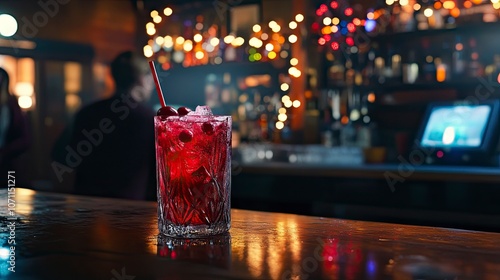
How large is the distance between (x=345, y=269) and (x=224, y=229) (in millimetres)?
317

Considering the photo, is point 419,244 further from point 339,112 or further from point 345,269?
point 339,112

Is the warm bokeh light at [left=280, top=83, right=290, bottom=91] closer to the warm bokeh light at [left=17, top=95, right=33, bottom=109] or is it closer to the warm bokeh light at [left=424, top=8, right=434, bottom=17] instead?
the warm bokeh light at [left=424, top=8, right=434, bottom=17]

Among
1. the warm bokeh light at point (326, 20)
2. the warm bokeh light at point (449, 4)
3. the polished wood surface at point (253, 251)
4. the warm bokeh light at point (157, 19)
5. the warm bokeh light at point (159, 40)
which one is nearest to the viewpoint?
the polished wood surface at point (253, 251)

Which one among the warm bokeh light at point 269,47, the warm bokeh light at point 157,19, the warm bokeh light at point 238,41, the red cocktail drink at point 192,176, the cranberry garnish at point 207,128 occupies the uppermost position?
the warm bokeh light at point 157,19

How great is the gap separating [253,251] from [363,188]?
3035mm

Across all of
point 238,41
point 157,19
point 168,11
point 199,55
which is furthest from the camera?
point 157,19

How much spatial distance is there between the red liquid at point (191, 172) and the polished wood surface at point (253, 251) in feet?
0.15

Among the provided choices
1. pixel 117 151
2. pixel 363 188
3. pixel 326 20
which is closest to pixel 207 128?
pixel 117 151

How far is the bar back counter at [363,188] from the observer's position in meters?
3.37

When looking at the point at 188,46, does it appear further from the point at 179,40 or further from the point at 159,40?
the point at 159,40

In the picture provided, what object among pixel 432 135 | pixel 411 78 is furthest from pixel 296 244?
pixel 411 78

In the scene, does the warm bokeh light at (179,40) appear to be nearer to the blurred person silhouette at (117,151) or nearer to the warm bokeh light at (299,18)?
the warm bokeh light at (299,18)

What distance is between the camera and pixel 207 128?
38.6 inches

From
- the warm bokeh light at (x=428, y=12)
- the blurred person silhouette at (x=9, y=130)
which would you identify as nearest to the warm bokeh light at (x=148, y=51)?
the blurred person silhouette at (x=9, y=130)
